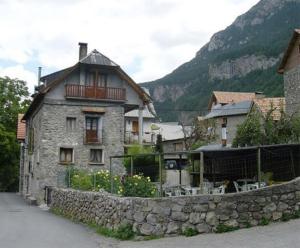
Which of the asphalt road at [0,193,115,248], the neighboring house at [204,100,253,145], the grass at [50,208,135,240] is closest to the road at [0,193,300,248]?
the asphalt road at [0,193,115,248]

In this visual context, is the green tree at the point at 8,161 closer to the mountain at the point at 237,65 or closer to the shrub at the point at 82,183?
the mountain at the point at 237,65

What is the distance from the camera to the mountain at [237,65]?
106 metres

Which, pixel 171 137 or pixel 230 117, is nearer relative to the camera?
pixel 230 117

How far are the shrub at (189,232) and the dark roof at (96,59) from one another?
22795mm

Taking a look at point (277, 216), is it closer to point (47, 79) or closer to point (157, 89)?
point (47, 79)

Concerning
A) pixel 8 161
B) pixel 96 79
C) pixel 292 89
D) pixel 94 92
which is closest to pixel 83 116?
pixel 94 92

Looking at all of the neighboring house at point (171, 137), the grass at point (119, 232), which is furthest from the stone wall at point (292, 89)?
the neighboring house at point (171, 137)

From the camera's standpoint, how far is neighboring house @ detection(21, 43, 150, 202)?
3384 centimetres

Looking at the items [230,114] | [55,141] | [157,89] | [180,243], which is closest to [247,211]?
[180,243]

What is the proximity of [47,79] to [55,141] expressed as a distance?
24.8 feet

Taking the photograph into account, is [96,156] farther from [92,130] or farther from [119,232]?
[119,232]

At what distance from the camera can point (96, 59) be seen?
3472 centimetres

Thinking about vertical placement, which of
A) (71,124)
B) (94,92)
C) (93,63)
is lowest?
(71,124)

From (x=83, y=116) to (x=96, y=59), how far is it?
4.11 metres
